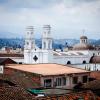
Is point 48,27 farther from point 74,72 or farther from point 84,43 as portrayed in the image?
point 74,72

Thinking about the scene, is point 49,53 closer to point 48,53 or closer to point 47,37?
point 48,53

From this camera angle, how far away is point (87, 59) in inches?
2042

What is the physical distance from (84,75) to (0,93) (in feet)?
51.8

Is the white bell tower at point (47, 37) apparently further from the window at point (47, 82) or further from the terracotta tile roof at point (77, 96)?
the terracotta tile roof at point (77, 96)

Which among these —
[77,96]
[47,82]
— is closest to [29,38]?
[47,82]

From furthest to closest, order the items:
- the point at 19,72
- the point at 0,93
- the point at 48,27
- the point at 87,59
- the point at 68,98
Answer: the point at 87,59, the point at 48,27, the point at 19,72, the point at 68,98, the point at 0,93

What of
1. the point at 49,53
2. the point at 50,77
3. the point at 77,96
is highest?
the point at 49,53

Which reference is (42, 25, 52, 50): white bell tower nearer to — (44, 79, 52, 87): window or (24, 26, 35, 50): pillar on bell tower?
(24, 26, 35, 50): pillar on bell tower

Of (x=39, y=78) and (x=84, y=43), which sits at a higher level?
(x=84, y=43)

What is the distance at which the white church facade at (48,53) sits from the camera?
1865 inches

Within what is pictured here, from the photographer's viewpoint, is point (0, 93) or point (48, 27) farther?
point (48, 27)

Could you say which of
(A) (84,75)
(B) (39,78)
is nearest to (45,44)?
(A) (84,75)

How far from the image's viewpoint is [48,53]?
154 ft

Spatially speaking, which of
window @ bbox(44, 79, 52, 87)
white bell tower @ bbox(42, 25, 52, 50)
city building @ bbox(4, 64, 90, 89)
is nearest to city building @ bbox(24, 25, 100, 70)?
white bell tower @ bbox(42, 25, 52, 50)
